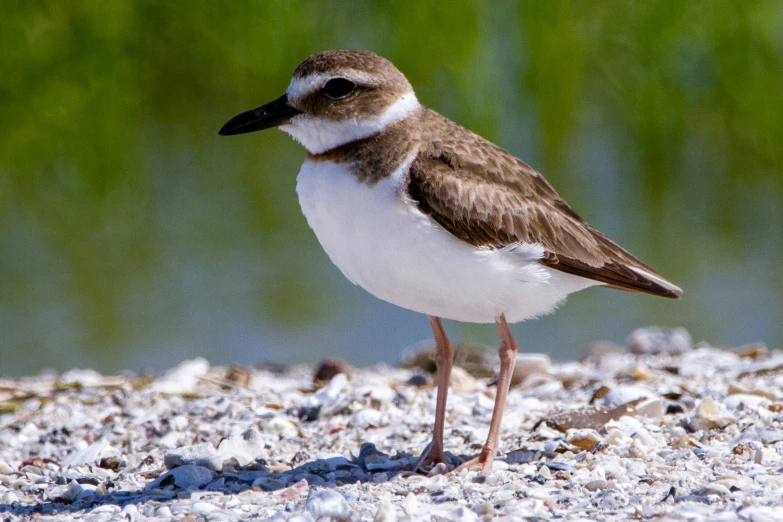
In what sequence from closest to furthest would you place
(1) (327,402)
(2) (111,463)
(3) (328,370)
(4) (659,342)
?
1. (2) (111,463)
2. (1) (327,402)
3. (3) (328,370)
4. (4) (659,342)

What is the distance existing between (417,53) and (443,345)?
4984mm

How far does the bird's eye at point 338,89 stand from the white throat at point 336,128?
14cm

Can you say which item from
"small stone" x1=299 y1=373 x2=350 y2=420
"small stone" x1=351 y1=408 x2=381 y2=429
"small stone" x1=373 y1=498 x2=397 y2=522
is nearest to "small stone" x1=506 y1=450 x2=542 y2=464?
"small stone" x1=351 y1=408 x2=381 y2=429

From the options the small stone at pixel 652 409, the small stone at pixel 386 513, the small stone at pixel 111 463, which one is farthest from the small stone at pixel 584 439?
the small stone at pixel 111 463

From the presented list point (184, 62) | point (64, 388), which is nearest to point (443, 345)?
point (64, 388)

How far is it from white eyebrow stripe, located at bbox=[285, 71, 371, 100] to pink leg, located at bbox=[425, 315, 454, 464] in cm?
141

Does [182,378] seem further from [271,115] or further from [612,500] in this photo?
[612,500]

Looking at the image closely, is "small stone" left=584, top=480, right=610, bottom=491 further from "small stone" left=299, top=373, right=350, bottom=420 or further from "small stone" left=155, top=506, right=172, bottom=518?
"small stone" left=299, top=373, right=350, bottom=420

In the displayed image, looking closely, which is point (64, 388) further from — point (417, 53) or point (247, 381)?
point (417, 53)

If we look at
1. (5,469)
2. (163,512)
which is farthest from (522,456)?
(5,469)

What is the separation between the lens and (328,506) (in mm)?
3877

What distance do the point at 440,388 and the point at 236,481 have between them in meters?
1.21

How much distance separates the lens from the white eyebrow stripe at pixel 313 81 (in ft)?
16.2

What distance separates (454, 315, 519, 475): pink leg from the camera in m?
4.81
